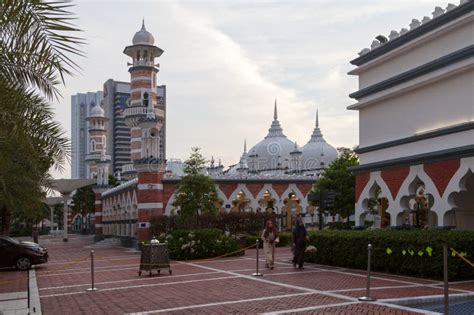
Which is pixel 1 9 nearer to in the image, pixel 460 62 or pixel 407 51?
pixel 460 62

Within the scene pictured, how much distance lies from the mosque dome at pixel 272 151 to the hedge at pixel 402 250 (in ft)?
174

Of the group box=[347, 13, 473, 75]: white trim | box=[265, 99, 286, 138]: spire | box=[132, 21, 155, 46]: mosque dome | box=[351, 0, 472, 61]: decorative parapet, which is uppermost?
box=[132, 21, 155, 46]: mosque dome

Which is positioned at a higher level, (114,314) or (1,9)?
(1,9)

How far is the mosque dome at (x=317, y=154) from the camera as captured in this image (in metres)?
71.6

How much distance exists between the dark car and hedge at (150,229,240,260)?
541cm

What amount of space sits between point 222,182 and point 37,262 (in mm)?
17274

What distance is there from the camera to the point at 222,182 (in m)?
38.5

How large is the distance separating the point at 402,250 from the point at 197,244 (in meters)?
10.4

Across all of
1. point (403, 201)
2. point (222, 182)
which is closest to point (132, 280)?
point (403, 201)

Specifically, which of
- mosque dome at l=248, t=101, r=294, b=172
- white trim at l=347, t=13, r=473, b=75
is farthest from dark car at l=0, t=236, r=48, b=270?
mosque dome at l=248, t=101, r=294, b=172

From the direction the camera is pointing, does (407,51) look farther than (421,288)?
Yes

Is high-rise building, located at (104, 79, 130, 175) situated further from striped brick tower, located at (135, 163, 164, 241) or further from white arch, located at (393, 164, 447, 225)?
white arch, located at (393, 164, 447, 225)

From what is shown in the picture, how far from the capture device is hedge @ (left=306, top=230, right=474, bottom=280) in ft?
50.4

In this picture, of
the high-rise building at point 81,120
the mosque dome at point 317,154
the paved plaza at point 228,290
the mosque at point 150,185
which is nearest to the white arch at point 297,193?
the mosque at point 150,185
